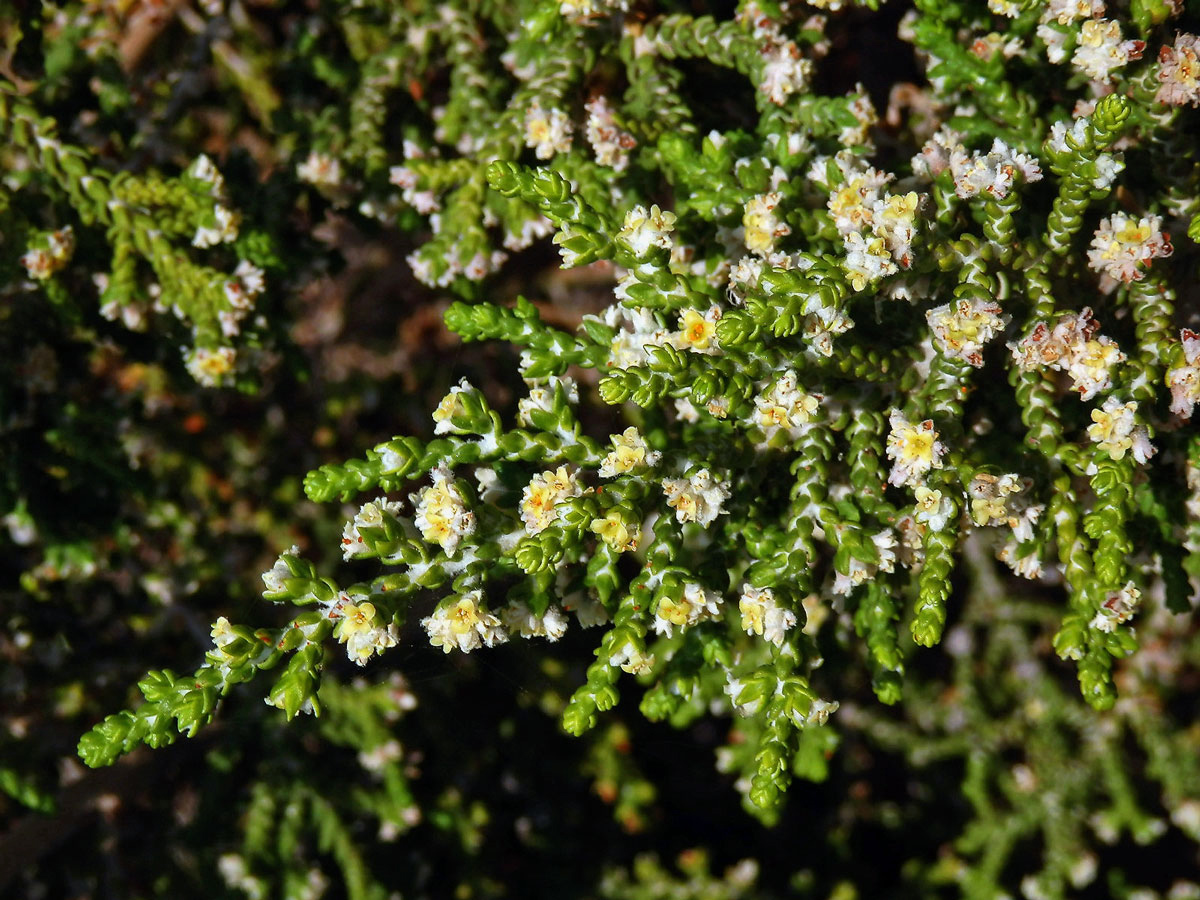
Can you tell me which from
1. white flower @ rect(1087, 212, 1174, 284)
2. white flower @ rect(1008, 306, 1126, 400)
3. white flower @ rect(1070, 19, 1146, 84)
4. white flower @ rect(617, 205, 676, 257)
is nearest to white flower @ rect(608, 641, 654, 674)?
white flower @ rect(617, 205, 676, 257)

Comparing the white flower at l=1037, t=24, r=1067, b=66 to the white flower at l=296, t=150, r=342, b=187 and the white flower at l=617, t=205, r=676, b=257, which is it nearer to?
the white flower at l=617, t=205, r=676, b=257

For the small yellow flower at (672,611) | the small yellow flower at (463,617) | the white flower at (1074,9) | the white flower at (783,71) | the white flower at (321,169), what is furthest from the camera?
the white flower at (321,169)

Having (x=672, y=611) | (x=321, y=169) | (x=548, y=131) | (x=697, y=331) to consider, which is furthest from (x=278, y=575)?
(x=321, y=169)

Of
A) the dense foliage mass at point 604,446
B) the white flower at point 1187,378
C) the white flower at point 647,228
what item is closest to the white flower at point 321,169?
the dense foliage mass at point 604,446

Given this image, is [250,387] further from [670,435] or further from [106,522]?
[670,435]

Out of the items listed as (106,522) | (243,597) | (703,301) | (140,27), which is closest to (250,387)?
(106,522)

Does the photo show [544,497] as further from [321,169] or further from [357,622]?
Answer: [321,169]

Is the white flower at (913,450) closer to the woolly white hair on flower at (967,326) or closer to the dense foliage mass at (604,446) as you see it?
the dense foliage mass at (604,446)
